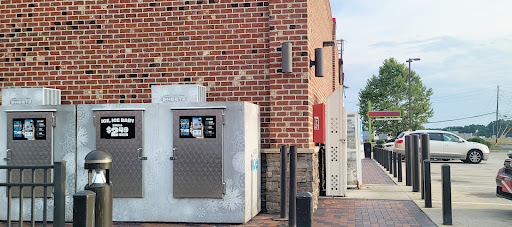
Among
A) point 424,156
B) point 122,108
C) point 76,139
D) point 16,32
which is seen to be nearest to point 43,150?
point 76,139

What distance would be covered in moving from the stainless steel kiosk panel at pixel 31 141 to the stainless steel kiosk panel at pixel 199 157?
6.74 ft

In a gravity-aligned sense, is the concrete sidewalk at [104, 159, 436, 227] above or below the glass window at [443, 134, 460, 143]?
below

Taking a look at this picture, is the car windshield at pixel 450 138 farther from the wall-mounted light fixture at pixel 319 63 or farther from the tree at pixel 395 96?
the tree at pixel 395 96

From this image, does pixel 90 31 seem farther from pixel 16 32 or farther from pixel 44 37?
pixel 16 32

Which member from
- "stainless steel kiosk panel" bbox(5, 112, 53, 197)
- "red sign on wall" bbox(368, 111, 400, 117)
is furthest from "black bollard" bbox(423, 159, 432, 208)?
"red sign on wall" bbox(368, 111, 400, 117)

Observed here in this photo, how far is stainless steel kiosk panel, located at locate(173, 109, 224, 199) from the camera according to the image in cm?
754

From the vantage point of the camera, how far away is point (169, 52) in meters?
9.26

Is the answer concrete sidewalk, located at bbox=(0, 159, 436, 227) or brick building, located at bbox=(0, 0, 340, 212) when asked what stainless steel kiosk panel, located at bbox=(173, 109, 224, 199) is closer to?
concrete sidewalk, located at bbox=(0, 159, 436, 227)

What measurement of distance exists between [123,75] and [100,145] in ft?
6.39

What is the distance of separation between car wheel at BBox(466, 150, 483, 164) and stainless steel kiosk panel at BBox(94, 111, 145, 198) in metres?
20.3

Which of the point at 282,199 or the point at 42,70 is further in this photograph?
the point at 42,70

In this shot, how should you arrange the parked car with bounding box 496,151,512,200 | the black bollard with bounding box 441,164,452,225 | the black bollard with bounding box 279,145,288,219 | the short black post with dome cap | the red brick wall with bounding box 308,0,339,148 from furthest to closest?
the red brick wall with bounding box 308,0,339,148, the parked car with bounding box 496,151,512,200, the black bollard with bounding box 279,145,288,219, the black bollard with bounding box 441,164,452,225, the short black post with dome cap

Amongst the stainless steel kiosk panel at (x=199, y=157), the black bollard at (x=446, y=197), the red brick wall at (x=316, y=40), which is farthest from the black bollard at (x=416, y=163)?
the stainless steel kiosk panel at (x=199, y=157)

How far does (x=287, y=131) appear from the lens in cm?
884
